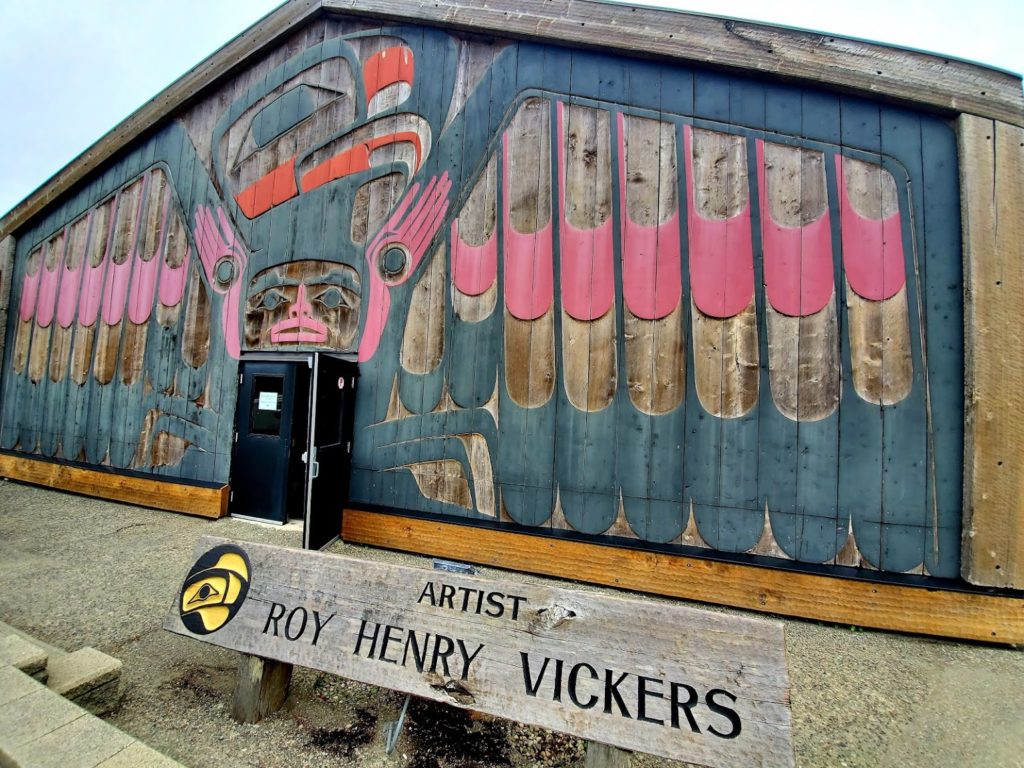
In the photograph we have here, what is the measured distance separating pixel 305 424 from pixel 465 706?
3.88 metres

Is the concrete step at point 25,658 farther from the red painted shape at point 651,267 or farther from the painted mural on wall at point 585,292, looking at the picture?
the red painted shape at point 651,267

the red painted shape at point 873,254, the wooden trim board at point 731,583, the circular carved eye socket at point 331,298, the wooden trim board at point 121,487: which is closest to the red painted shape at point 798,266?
the red painted shape at point 873,254

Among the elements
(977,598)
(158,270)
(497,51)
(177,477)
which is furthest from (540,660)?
(158,270)

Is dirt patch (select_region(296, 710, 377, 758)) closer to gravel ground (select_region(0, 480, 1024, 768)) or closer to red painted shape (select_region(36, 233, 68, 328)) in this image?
gravel ground (select_region(0, 480, 1024, 768))

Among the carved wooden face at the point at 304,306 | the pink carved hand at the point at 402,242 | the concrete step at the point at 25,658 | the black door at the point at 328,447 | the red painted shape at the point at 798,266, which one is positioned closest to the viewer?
the concrete step at the point at 25,658

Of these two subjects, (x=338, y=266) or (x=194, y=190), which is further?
(x=194, y=190)

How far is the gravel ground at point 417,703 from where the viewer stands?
6.13ft

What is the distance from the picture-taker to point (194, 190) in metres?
5.44

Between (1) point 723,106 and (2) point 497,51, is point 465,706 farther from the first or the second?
(2) point 497,51

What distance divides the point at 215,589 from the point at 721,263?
12.9 feet

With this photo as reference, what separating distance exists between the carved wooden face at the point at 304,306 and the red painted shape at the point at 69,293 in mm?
3276

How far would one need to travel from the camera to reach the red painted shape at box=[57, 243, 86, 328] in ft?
20.0

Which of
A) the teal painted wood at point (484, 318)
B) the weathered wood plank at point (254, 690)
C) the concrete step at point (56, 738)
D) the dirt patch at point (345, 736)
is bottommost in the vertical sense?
the dirt patch at point (345, 736)

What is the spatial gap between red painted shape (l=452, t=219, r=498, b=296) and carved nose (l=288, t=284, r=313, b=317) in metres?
1.75
